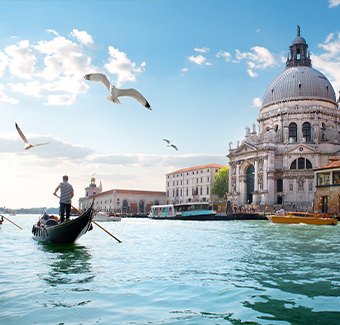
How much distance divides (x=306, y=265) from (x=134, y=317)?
4513 mm

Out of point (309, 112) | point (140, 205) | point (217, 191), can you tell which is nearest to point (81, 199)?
point (140, 205)

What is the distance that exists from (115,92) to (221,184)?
49479 mm

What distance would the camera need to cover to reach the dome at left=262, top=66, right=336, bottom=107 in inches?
1946

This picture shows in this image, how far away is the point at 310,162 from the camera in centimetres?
4466

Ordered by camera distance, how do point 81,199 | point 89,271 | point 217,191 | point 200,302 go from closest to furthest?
point 200,302 → point 89,271 → point 217,191 → point 81,199

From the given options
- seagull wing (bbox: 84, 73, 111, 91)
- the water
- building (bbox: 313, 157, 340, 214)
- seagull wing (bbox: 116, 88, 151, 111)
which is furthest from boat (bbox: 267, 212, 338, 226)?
seagull wing (bbox: 84, 73, 111, 91)

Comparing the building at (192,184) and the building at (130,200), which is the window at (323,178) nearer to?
the building at (192,184)

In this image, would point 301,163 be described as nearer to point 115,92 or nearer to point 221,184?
point 221,184

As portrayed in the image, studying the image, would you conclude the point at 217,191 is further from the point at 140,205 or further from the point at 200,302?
the point at 200,302

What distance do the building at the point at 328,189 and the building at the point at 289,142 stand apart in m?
9.44

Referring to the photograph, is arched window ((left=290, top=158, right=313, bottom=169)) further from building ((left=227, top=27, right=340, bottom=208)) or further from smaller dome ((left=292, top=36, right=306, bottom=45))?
smaller dome ((left=292, top=36, right=306, bottom=45))

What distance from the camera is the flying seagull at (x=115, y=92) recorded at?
9180mm

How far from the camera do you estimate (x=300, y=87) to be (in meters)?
49.5

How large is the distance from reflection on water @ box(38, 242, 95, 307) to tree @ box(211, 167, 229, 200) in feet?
156
